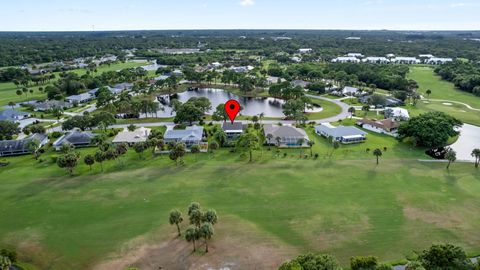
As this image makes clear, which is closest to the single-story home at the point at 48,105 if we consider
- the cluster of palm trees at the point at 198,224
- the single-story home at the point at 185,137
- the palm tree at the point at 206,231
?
the single-story home at the point at 185,137

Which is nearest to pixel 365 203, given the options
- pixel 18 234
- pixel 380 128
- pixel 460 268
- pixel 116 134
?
pixel 460 268

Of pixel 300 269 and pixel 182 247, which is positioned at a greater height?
pixel 300 269

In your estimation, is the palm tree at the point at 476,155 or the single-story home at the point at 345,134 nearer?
the palm tree at the point at 476,155

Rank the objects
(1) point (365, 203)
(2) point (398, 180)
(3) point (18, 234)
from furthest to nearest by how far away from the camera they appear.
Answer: (2) point (398, 180) < (1) point (365, 203) < (3) point (18, 234)

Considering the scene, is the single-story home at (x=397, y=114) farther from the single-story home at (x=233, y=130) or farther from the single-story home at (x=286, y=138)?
the single-story home at (x=233, y=130)

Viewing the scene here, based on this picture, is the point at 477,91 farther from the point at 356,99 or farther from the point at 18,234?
the point at 18,234
